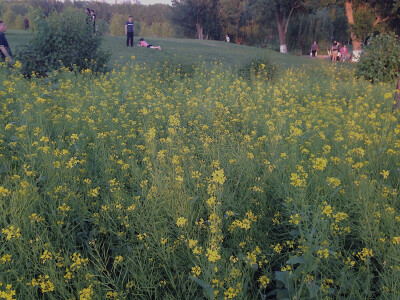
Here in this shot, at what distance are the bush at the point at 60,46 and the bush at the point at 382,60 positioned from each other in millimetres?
8040

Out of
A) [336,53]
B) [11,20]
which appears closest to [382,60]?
[336,53]

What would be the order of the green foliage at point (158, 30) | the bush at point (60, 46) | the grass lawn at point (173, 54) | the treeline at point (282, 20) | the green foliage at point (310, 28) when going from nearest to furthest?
the bush at point (60, 46), the grass lawn at point (173, 54), the treeline at point (282, 20), the green foliage at point (310, 28), the green foliage at point (158, 30)

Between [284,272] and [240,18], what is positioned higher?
[240,18]

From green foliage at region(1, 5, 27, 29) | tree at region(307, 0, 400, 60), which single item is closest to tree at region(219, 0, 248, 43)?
tree at region(307, 0, 400, 60)

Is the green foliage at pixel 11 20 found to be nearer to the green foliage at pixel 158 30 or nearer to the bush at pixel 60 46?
the green foliage at pixel 158 30

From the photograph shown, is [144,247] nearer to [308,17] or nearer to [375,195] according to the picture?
[375,195]

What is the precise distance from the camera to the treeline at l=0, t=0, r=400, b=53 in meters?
24.3

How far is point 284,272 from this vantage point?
2.05m

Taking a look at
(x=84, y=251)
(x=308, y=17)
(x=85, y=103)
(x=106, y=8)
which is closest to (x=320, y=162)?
(x=84, y=251)

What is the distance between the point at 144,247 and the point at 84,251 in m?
0.47

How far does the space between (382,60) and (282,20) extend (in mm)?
21764

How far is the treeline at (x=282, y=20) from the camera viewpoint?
2430 centimetres

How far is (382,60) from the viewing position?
10.4 metres

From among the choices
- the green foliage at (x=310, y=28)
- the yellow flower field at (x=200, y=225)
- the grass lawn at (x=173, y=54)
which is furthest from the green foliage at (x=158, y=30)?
the yellow flower field at (x=200, y=225)
